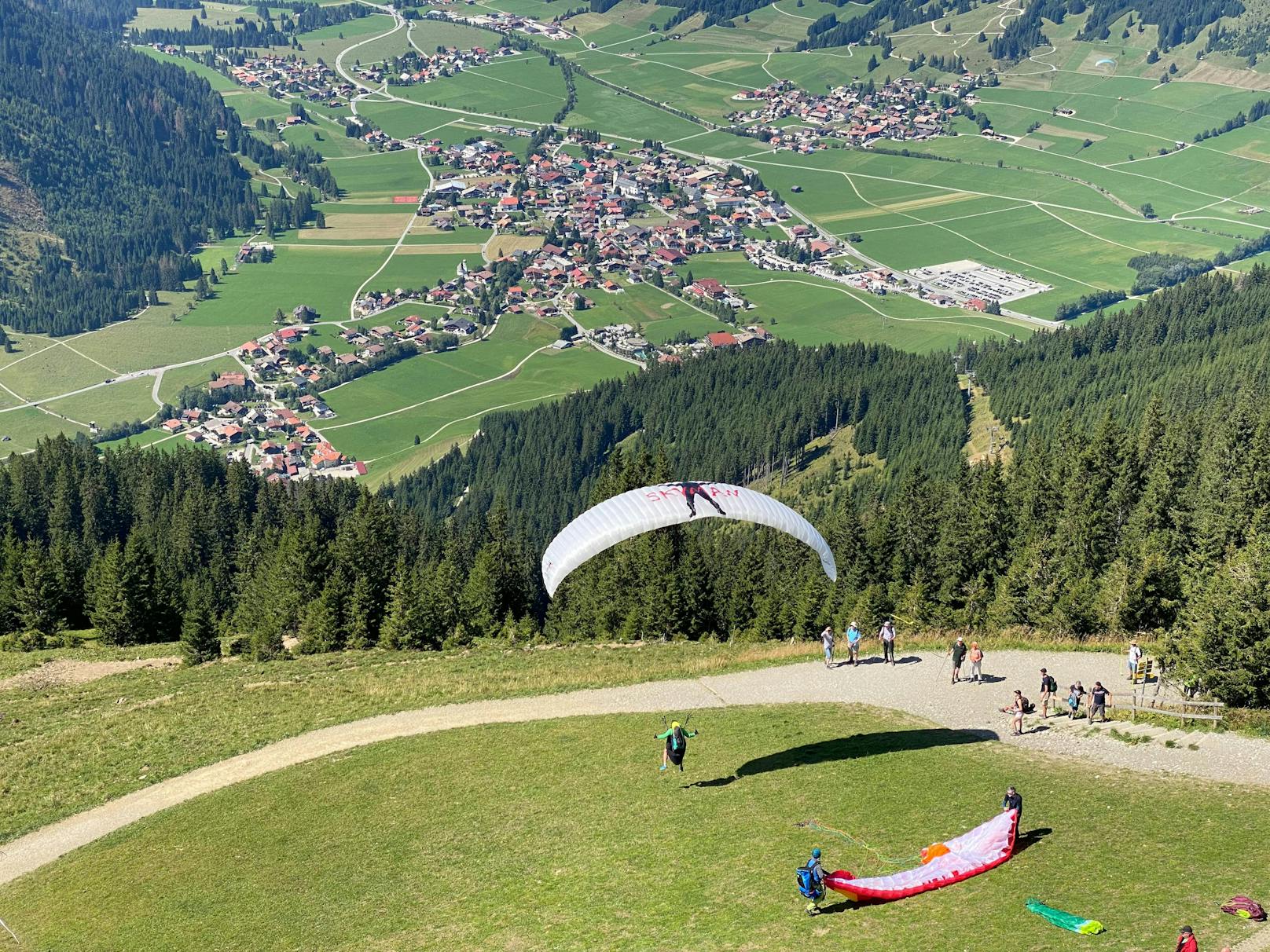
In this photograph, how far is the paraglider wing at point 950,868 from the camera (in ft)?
80.4

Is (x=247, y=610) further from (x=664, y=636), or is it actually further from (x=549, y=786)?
(x=549, y=786)

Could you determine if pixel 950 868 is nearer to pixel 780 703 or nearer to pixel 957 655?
pixel 780 703

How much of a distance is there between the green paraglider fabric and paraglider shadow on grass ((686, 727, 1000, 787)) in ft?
34.0

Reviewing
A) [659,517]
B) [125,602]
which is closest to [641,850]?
[659,517]

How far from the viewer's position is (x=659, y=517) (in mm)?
A: 32719

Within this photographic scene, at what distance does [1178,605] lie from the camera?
1943 inches

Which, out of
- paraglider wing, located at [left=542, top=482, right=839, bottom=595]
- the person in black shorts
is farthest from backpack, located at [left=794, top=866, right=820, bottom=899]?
the person in black shorts

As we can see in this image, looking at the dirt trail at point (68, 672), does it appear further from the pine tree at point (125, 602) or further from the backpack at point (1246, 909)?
the backpack at point (1246, 909)

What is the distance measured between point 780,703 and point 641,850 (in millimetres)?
13185

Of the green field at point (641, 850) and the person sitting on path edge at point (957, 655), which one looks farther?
the person sitting on path edge at point (957, 655)

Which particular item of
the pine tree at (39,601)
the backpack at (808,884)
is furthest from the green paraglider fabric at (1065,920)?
the pine tree at (39,601)

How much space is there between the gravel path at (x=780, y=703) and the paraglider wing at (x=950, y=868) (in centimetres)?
782

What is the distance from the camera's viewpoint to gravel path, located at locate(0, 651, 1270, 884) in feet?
109

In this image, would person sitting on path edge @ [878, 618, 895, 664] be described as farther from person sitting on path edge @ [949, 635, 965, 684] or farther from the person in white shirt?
the person in white shirt
